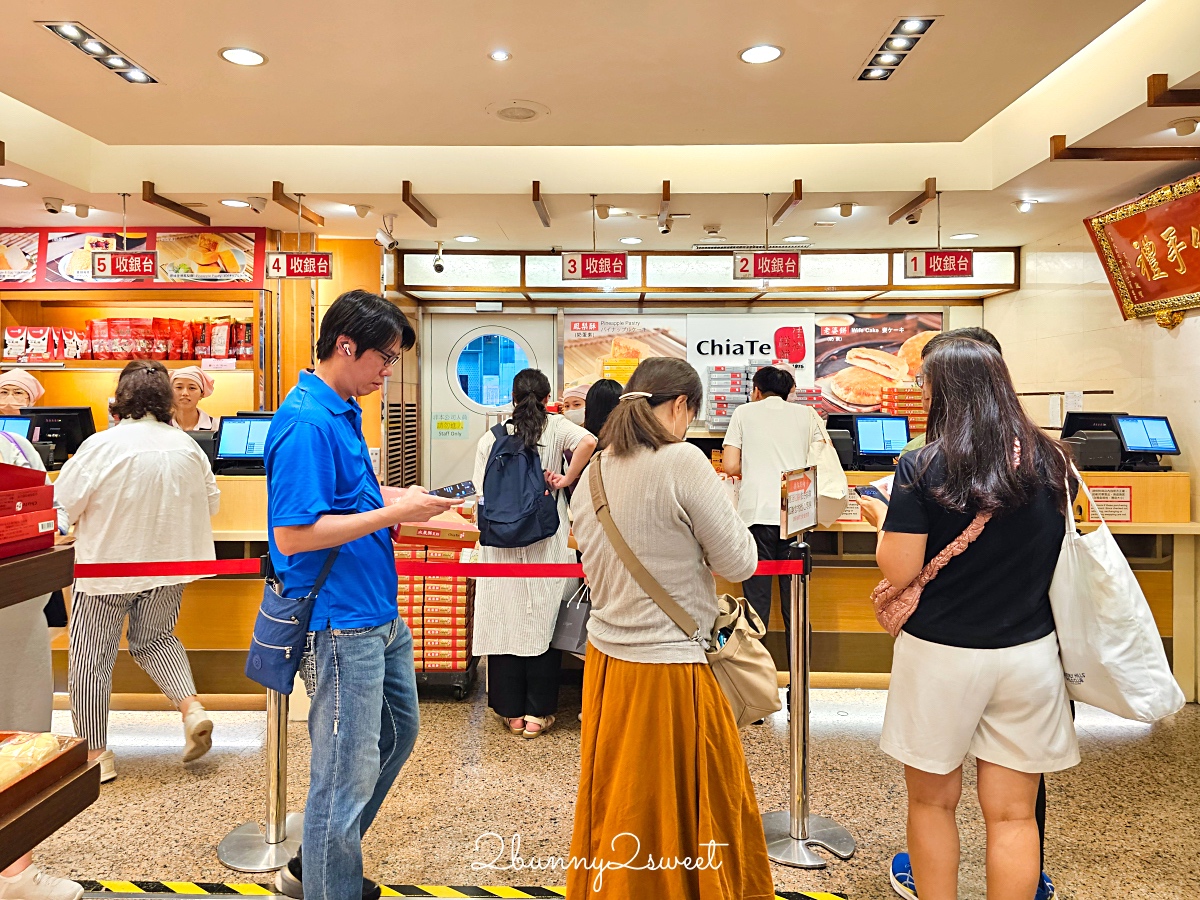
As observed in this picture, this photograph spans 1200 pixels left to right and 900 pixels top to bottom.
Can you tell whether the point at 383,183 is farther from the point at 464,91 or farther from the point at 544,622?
the point at 544,622

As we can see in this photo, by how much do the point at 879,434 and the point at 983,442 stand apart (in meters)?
3.53

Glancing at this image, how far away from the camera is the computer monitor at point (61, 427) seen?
4.96 meters

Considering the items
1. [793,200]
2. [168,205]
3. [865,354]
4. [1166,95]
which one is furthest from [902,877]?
[865,354]

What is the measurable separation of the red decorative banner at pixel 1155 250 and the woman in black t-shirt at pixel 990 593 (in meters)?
3.53

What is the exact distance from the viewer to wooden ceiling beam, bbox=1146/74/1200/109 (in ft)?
11.8

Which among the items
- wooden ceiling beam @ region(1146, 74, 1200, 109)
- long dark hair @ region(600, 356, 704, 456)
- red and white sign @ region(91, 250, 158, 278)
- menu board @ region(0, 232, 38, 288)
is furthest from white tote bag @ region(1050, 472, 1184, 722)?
menu board @ region(0, 232, 38, 288)

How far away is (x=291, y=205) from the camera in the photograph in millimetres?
5648

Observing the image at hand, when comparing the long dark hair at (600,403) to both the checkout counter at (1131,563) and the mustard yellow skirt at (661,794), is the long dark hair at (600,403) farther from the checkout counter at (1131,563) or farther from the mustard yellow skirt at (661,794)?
the checkout counter at (1131,563)

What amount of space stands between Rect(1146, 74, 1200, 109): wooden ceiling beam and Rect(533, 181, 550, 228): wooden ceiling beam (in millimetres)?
3354

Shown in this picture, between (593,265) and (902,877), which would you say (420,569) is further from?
(593,265)

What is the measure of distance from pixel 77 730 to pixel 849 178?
206 inches

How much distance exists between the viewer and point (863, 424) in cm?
527

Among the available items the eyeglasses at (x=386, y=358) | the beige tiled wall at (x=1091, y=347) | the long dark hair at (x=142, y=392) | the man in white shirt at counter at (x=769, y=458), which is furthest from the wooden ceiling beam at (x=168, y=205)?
the beige tiled wall at (x=1091, y=347)

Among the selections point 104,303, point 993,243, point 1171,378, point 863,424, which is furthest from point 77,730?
point 993,243
